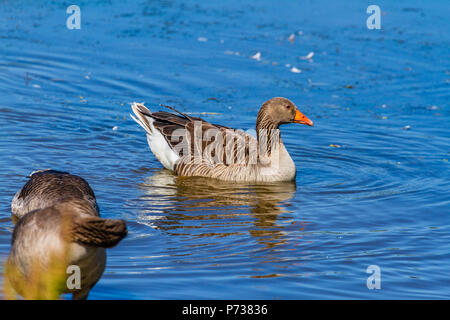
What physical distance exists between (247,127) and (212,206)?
12.4 feet

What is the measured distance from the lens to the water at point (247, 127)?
7406mm

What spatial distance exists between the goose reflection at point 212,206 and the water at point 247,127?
4 centimetres

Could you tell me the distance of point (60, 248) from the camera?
497 cm

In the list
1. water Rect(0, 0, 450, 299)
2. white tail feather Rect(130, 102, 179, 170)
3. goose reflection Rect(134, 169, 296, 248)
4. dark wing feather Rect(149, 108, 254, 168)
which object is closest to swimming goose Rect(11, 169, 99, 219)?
water Rect(0, 0, 450, 299)

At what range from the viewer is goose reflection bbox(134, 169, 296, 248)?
28.3 feet

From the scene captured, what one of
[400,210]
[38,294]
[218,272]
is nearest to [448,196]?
[400,210]

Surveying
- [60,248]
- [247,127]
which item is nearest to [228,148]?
[247,127]

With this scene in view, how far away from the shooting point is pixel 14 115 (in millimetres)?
12844

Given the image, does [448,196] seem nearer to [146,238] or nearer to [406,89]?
[146,238]

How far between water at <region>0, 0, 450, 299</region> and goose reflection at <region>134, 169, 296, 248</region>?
0.04 m

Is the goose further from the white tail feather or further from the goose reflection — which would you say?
the white tail feather

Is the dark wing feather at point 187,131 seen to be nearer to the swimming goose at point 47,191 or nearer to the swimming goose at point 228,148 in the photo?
the swimming goose at point 228,148

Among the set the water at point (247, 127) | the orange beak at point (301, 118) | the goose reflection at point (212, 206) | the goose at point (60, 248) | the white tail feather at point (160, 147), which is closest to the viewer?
the goose at point (60, 248)

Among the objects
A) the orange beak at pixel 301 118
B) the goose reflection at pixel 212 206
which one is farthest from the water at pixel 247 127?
the orange beak at pixel 301 118
